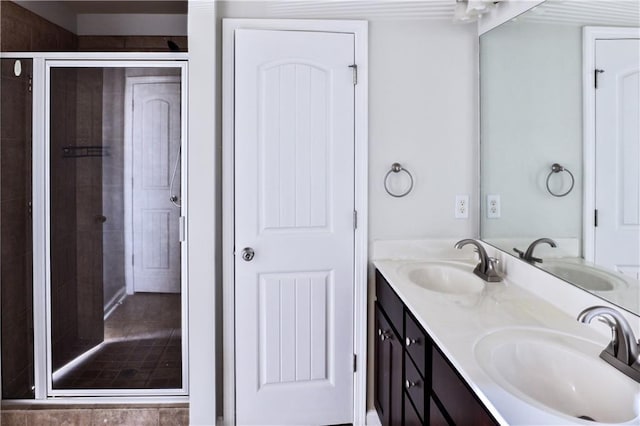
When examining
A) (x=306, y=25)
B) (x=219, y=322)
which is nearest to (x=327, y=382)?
(x=219, y=322)

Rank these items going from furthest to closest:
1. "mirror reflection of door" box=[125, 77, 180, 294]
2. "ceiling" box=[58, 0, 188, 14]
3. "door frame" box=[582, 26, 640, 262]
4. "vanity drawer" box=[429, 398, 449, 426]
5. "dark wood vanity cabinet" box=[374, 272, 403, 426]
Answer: "ceiling" box=[58, 0, 188, 14] → "mirror reflection of door" box=[125, 77, 180, 294] → "dark wood vanity cabinet" box=[374, 272, 403, 426] → "door frame" box=[582, 26, 640, 262] → "vanity drawer" box=[429, 398, 449, 426]

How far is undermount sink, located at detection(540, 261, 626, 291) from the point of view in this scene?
4.28 ft

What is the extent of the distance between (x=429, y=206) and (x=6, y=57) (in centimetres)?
226

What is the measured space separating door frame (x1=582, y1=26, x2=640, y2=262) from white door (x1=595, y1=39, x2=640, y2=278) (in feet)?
0.07

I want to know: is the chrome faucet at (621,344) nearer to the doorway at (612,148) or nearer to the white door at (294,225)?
the doorway at (612,148)

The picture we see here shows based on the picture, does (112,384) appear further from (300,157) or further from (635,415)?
(635,415)

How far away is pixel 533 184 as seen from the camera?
1772 mm

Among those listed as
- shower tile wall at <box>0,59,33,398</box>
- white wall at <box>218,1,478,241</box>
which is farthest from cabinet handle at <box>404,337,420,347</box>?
shower tile wall at <box>0,59,33,398</box>

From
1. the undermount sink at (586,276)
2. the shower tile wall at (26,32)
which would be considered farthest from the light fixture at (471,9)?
the shower tile wall at (26,32)

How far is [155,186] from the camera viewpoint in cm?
220

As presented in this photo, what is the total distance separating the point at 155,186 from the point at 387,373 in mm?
1463

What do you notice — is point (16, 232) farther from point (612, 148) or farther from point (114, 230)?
point (612, 148)

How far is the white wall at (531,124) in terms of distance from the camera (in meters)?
1.50

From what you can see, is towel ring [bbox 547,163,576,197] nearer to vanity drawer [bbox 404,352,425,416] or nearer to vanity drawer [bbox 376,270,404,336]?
vanity drawer [bbox 376,270,404,336]
